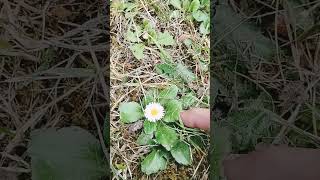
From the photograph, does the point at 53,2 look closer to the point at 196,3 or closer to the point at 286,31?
the point at 196,3

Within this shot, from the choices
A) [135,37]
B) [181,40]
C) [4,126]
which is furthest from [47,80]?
[181,40]

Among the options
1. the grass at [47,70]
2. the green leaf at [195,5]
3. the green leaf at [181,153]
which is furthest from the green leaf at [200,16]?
the green leaf at [181,153]

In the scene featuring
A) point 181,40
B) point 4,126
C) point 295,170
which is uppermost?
point 181,40

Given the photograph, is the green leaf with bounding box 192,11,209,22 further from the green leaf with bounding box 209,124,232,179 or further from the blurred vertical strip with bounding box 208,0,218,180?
the green leaf with bounding box 209,124,232,179

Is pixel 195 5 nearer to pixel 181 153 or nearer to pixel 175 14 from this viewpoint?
pixel 175 14

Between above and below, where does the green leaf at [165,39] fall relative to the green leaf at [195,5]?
below

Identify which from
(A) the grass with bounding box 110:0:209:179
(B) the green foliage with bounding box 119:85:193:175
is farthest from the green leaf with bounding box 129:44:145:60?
(B) the green foliage with bounding box 119:85:193:175

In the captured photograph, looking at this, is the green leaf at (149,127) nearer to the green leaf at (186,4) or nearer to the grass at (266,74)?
the grass at (266,74)
